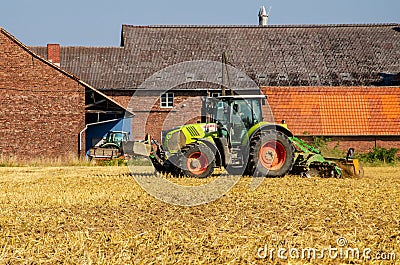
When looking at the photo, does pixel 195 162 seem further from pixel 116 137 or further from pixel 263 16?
pixel 263 16

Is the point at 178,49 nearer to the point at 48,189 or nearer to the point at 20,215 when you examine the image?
the point at 48,189

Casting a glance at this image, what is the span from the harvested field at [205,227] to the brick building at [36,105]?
19.2m

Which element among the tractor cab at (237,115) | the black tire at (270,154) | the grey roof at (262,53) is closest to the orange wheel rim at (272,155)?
the black tire at (270,154)

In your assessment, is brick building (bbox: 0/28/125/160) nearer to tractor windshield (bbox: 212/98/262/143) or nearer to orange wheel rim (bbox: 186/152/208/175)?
tractor windshield (bbox: 212/98/262/143)

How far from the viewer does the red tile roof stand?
120ft

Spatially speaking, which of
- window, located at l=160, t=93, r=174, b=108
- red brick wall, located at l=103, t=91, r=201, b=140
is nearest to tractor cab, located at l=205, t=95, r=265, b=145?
red brick wall, located at l=103, t=91, r=201, b=140

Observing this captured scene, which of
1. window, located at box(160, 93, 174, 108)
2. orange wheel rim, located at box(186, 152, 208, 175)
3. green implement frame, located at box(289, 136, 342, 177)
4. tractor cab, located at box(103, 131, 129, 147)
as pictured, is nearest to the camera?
orange wheel rim, located at box(186, 152, 208, 175)

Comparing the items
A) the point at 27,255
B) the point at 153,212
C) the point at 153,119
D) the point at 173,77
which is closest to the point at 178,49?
the point at 173,77

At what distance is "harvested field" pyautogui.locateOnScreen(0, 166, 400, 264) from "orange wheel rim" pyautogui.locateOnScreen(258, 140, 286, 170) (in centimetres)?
245

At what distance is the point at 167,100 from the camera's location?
153 ft

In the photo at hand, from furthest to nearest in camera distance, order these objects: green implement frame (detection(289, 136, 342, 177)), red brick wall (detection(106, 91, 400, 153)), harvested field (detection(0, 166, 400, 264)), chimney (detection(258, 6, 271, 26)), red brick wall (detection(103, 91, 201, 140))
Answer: chimney (detection(258, 6, 271, 26)) < red brick wall (detection(103, 91, 201, 140)) < red brick wall (detection(106, 91, 400, 153)) < green implement frame (detection(289, 136, 342, 177)) < harvested field (detection(0, 166, 400, 264))

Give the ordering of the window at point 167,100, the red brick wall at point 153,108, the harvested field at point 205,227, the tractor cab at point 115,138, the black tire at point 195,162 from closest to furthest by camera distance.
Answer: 1. the harvested field at point 205,227
2. the black tire at point 195,162
3. the tractor cab at point 115,138
4. the red brick wall at point 153,108
5. the window at point 167,100

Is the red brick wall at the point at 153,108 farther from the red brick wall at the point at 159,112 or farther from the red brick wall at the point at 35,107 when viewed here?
the red brick wall at the point at 35,107

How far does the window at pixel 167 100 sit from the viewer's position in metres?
46.5
